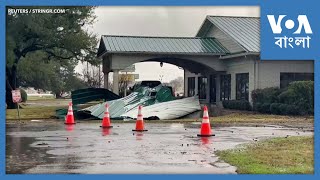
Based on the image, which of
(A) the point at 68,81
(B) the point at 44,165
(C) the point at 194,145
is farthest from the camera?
(A) the point at 68,81

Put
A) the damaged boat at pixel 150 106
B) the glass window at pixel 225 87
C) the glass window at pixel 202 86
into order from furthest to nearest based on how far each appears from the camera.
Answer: the glass window at pixel 202 86 < the glass window at pixel 225 87 < the damaged boat at pixel 150 106

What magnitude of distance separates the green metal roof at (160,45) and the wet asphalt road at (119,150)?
48.9ft

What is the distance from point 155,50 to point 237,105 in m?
5.80

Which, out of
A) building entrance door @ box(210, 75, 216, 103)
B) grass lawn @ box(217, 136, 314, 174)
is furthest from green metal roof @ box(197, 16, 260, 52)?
grass lawn @ box(217, 136, 314, 174)

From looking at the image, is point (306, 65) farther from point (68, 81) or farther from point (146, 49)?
point (68, 81)

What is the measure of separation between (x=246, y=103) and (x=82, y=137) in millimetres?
15285

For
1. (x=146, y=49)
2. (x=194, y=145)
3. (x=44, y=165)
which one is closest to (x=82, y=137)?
(x=194, y=145)

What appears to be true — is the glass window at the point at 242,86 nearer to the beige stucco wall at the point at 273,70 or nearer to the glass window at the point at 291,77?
the beige stucco wall at the point at 273,70

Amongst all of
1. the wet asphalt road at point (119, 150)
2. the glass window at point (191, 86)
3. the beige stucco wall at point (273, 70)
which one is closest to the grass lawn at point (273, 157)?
the wet asphalt road at point (119, 150)

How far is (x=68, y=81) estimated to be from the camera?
42.7 m

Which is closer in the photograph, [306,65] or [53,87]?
[306,65]

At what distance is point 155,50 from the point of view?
28047 mm

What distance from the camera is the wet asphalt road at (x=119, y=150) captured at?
7.10 m

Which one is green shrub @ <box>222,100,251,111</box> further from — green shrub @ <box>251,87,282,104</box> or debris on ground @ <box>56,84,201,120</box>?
debris on ground @ <box>56,84,201,120</box>
